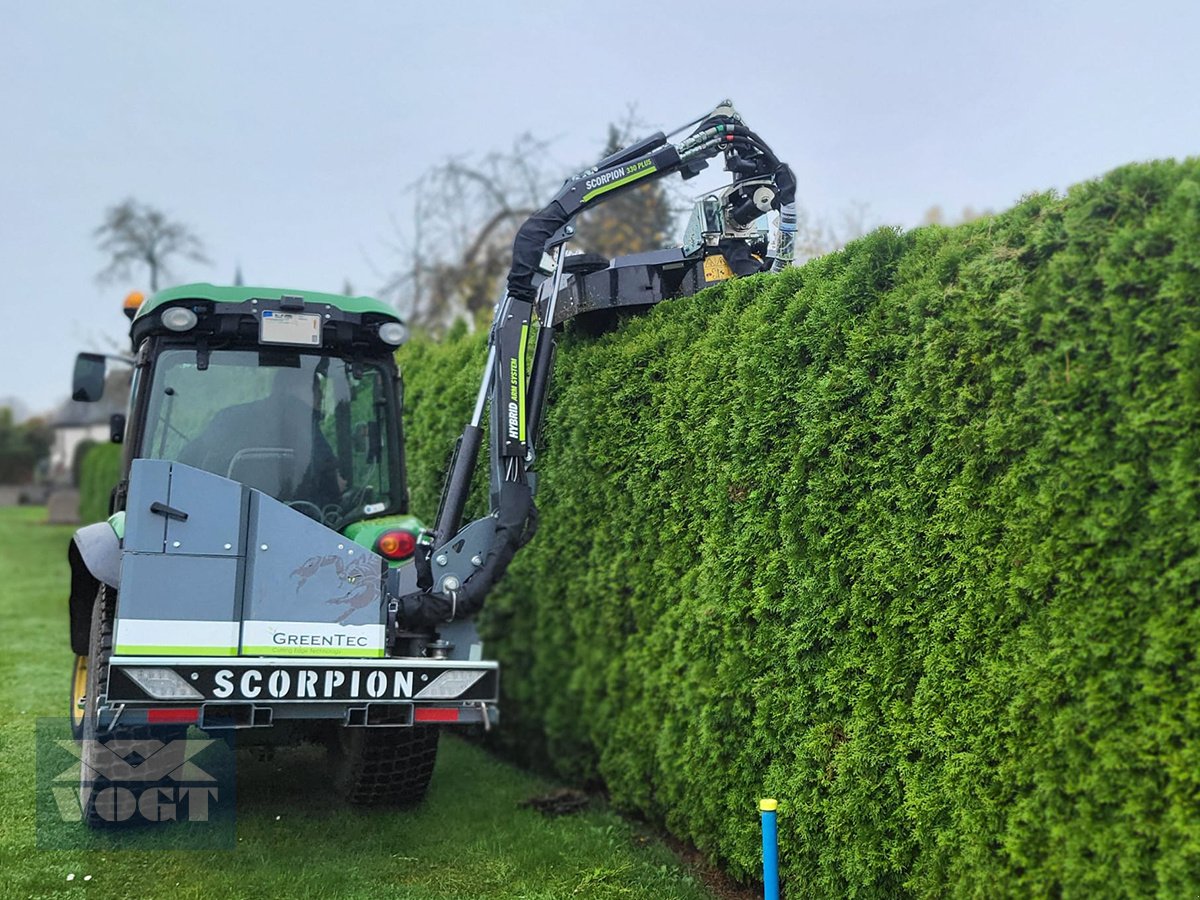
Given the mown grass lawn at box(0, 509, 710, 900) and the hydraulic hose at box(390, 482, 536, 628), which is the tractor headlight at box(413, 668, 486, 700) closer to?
the hydraulic hose at box(390, 482, 536, 628)

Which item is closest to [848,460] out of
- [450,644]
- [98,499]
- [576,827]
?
[450,644]

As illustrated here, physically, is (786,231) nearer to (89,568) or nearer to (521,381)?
(521,381)

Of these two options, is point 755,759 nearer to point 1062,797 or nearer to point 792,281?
point 1062,797

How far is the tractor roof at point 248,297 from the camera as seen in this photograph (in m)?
5.60

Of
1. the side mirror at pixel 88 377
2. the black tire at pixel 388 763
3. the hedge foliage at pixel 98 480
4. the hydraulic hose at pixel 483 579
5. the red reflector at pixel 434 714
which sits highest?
the hedge foliage at pixel 98 480

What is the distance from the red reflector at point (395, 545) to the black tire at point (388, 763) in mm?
943

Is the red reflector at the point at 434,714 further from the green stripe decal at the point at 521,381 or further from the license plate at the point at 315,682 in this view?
the green stripe decal at the point at 521,381

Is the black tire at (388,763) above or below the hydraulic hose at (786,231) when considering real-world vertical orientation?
below

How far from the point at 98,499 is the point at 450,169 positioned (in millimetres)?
10888

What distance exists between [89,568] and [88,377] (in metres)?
1.88

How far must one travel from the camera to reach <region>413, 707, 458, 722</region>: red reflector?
5020 mm

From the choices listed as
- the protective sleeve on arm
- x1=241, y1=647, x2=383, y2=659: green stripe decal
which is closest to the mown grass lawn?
x1=241, y1=647, x2=383, y2=659: green stripe decal

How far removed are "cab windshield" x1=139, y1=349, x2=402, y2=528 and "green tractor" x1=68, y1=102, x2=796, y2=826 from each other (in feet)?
0.03

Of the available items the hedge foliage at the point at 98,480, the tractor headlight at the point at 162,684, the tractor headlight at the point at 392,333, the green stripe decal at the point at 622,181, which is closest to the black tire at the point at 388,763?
the tractor headlight at the point at 162,684
